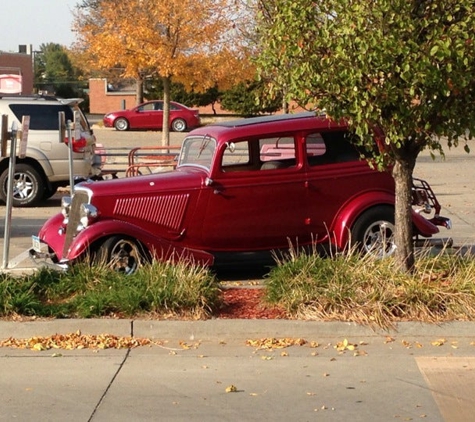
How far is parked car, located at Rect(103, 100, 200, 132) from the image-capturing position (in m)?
42.3

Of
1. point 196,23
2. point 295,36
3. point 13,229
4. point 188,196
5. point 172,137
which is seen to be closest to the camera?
point 295,36

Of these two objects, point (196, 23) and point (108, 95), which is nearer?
point (196, 23)

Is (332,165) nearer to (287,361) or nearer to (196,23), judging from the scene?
(287,361)

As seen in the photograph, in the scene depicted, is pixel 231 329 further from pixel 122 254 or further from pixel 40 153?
pixel 40 153

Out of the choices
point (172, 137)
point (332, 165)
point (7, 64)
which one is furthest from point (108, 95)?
point (332, 165)

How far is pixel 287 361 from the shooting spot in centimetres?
721

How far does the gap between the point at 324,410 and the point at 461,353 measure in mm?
1865

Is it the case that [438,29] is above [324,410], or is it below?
above

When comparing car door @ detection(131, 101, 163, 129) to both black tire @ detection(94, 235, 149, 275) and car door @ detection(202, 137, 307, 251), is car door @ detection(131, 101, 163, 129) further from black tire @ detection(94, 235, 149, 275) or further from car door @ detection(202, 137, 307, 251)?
black tire @ detection(94, 235, 149, 275)

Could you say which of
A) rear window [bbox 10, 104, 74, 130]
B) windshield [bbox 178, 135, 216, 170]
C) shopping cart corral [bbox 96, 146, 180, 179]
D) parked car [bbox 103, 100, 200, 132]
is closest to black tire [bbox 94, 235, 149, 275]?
windshield [bbox 178, 135, 216, 170]

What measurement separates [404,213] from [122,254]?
2.84 m

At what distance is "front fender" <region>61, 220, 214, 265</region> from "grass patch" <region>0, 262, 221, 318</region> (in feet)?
1.63

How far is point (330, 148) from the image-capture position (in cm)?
1010

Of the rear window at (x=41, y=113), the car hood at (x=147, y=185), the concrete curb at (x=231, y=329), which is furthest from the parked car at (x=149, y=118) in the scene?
the concrete curb at (x=231, y=329)
